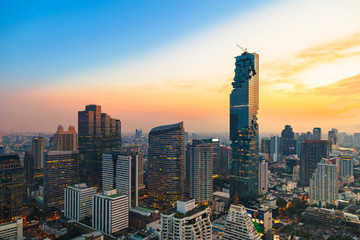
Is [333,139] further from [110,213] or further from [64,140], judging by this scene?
[64,140]

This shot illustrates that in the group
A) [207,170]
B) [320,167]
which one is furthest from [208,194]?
[320,167]

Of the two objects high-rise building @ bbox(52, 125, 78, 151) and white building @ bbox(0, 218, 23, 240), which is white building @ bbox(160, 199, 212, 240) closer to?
white building @ bbox(0, 218, 23, 240)

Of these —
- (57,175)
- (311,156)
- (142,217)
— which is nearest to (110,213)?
(142,217)

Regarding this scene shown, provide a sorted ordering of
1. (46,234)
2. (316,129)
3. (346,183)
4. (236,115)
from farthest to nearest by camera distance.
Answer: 1. (316,129)
2. (346,183)
3. (236,115)
4. (46,234)

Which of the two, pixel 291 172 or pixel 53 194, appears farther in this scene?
pixel 291 172

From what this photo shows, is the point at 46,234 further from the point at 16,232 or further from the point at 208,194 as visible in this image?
the point at 208,194

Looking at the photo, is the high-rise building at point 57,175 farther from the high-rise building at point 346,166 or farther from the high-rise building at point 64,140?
the high-rise building at point 346,166
